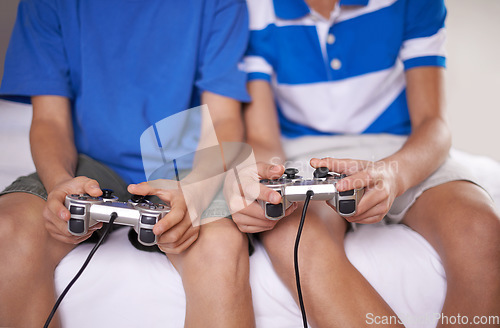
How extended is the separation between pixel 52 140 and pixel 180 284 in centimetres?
31

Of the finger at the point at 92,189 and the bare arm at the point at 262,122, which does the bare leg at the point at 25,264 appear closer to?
the finger at the point at 92,189

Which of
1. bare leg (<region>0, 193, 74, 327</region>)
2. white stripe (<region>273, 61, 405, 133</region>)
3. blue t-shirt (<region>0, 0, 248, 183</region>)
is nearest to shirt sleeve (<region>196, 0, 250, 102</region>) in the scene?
blue t-shirt (<region>0, 0, 248, 183</region>)

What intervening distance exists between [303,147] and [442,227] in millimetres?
285

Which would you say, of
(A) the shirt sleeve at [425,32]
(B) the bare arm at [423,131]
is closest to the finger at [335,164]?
(B) the bare arm at [423,131]

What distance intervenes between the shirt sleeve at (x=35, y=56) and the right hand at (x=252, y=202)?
345 mm

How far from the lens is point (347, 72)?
0.79m

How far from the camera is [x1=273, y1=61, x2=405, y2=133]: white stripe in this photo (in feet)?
2.61

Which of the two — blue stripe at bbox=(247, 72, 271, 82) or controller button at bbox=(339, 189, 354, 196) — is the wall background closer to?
blue stripe at bbox=(247, 72, 271, 82)

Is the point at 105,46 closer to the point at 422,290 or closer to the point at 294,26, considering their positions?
the point at 294,26

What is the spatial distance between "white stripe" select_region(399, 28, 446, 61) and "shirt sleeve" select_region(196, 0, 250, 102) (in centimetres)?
32

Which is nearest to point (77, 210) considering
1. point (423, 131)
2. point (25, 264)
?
point (25, 264)

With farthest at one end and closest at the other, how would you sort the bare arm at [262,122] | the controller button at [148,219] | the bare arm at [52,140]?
the bare arm at [262,122]
the bare arm at [52,140]
the controller button at [148,219]

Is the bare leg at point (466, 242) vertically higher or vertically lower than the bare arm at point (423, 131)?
lower

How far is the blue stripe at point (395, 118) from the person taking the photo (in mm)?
818
